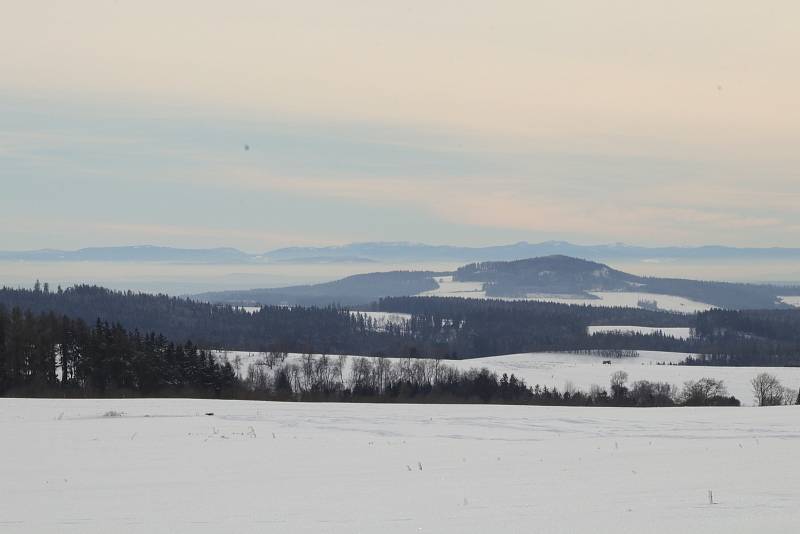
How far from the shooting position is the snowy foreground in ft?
42.4

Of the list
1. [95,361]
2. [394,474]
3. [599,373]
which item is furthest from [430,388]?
[394,474]

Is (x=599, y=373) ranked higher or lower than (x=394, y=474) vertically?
lower

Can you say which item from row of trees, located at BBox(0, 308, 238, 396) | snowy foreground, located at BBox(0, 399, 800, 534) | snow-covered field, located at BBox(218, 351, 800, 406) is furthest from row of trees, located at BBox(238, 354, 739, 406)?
snowy foreground, located at BBox(0, 399, 800, 534)

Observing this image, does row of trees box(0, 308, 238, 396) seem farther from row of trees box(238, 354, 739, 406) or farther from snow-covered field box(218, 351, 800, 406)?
snow-covered field box(218, 351, 800, 406)

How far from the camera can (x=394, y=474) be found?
1817 cm

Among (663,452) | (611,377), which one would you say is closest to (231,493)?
(663,452)

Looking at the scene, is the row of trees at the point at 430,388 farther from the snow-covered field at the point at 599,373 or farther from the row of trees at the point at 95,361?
the row of trees at the point at 95,361

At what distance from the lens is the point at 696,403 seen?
259 feet

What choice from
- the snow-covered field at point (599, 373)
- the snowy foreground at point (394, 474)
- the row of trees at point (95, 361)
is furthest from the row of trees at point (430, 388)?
the snowy foreground at point (394, 474)

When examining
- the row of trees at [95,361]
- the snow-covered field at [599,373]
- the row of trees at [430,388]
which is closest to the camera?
the row of trees at [95,361]

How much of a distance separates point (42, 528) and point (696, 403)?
2957 inches

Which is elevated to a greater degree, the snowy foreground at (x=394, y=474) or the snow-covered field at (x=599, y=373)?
the snowy foreground at (x=394, y=474)

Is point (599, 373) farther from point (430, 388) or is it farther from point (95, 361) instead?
point (95, 361)

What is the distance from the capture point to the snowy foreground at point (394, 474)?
12.9m
